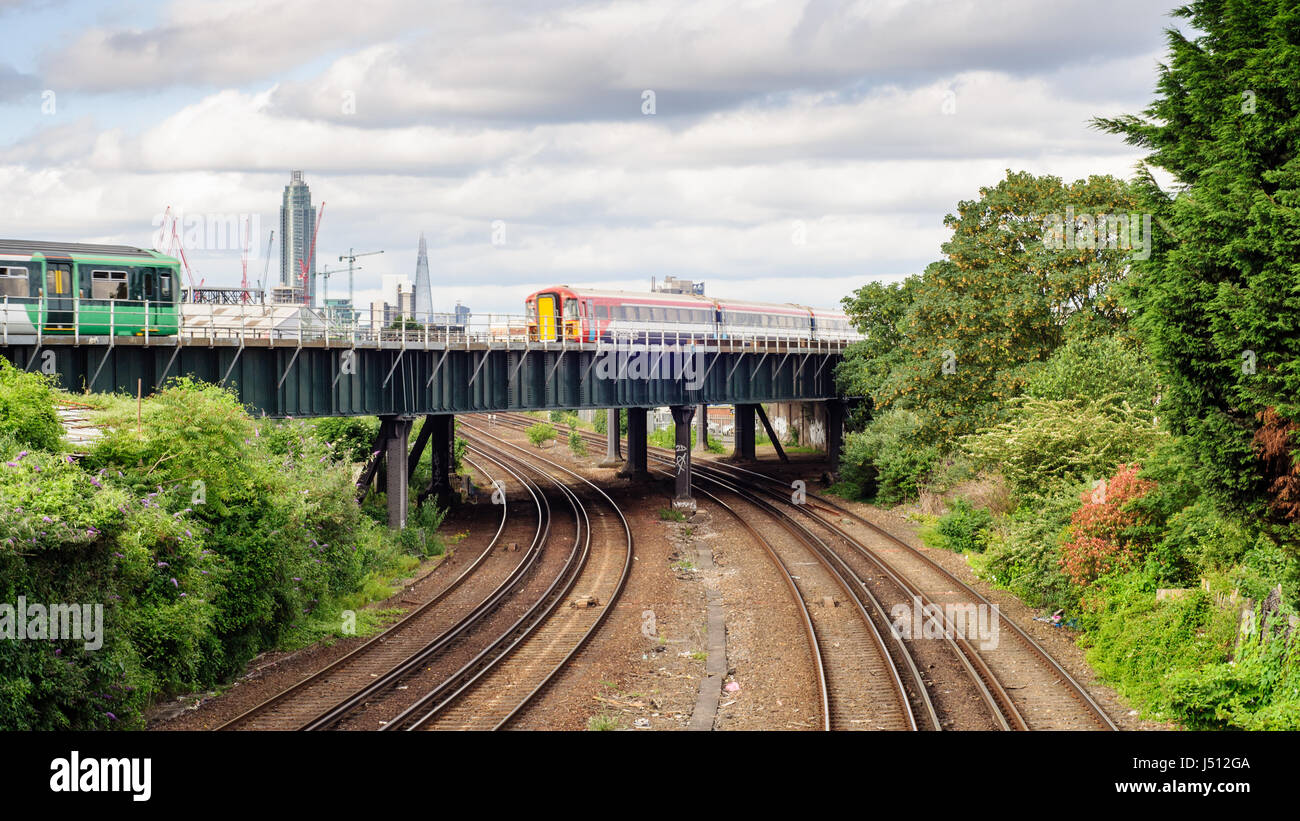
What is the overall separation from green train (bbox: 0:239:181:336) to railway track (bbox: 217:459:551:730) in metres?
12.5

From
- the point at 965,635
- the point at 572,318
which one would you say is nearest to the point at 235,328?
the point at 572,318

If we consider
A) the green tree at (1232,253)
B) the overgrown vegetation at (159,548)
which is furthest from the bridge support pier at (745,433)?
the green tree at (1232,253)

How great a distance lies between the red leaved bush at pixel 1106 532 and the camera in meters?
22.9

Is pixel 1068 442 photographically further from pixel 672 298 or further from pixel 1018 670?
pixel 672 298

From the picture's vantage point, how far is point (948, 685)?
19234mm

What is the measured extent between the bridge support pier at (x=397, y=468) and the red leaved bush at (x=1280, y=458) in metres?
26.7

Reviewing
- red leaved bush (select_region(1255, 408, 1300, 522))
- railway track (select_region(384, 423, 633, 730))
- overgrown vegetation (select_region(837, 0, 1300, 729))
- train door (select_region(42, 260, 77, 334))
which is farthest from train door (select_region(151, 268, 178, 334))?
red leaved bush (select_region(1255, 408, 1300, 522))

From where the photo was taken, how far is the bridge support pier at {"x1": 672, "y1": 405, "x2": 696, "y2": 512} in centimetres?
4525

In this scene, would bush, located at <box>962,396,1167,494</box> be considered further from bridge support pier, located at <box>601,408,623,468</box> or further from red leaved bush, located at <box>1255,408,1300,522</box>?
bridge support pier, located at <box>601,408,623,468</box>

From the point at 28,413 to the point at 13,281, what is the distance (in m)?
14.6

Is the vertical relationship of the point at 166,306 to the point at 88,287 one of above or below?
below

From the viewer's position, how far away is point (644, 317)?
51.4 meters

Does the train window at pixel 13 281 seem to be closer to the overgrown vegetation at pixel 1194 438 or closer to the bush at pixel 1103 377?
the overgrown vegetation at pixel 1194 438
